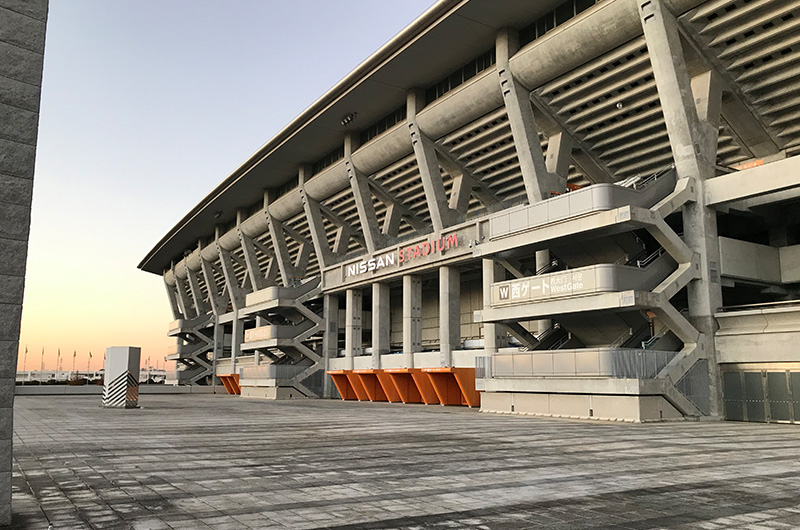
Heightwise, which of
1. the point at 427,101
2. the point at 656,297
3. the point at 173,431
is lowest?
the point at 173,431

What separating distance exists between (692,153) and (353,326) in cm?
3046

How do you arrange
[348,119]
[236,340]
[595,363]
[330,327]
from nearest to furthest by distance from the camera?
[595,363] → [348,119] → [330,327] → [236,340]

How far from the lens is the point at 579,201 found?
1089 inches

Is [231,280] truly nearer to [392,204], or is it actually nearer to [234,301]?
[234,301]

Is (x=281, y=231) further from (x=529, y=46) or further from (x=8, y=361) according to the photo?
(x=8, y=361)

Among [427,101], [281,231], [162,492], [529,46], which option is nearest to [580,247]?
[529,46]

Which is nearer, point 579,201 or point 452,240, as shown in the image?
point 579,201

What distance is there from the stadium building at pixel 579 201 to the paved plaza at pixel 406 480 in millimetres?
8115

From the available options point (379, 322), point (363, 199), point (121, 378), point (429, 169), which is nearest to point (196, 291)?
point (363, 199)

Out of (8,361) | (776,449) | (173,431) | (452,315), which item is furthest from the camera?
(452,315)

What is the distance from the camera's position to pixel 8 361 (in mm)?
7379

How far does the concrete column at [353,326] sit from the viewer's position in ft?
169

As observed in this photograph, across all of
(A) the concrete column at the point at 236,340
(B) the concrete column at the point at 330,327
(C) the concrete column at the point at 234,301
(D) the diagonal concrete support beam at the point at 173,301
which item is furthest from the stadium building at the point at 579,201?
(D) the diagonal concrete support beam at the point at 173,301

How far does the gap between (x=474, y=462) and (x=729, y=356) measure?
1833 cm
